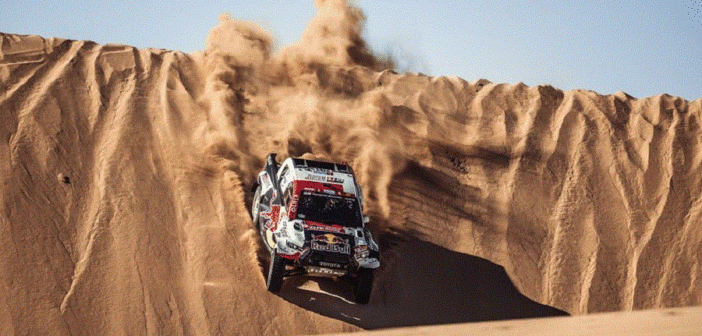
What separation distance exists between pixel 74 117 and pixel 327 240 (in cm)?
729

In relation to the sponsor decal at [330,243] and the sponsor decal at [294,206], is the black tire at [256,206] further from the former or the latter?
the sponsor decal at [330,243]

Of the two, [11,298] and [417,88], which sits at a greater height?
[417,88]

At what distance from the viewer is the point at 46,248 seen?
17750mm

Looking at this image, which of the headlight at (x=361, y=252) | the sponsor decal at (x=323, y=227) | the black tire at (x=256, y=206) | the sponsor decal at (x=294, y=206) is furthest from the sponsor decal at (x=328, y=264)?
the black tire at (x=256, y=206)

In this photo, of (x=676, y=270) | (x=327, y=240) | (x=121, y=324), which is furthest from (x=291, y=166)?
(x=676, y=270)

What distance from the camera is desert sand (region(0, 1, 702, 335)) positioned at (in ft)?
57.5

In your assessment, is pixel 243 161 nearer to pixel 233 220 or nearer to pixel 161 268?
pixel 233 220

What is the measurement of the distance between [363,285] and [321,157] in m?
4.70

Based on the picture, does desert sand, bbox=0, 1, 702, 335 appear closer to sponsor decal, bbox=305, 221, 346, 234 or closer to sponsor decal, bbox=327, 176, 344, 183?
sponsor decal, bbox=305, 221, 346, 234

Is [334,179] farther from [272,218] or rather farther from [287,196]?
[272,218]

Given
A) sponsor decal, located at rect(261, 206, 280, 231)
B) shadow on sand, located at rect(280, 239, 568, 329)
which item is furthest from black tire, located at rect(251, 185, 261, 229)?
shadow on sand, located at rect(280, 239, 568, 329)

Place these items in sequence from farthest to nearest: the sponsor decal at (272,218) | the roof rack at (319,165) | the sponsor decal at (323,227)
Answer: the roof rack at (319,165), the sponsor decal at (272,218), the sponsor decal at (323,227)

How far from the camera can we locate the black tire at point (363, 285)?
17000mm

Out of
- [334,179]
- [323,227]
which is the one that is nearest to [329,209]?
[323,227]
